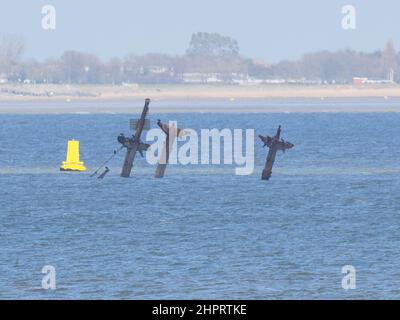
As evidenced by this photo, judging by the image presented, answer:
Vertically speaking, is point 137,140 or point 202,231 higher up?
point 137,140

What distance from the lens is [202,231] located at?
48.3 m

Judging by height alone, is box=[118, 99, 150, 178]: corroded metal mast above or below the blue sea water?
above

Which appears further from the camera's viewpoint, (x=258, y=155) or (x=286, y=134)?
(x=286, y=134)

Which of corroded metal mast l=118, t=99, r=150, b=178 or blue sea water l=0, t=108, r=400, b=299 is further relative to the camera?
corroded metal mast l=118, t=99, r=150, b=178

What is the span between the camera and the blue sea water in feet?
122

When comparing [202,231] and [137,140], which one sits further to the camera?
[137,140]

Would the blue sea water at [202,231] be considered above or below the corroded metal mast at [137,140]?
below

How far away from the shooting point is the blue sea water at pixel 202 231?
3728 centimetres

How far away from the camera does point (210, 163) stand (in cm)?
8331

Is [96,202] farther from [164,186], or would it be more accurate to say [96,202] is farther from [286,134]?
[286,134]

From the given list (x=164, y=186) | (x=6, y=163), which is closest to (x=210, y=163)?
(x=6, y=163)
